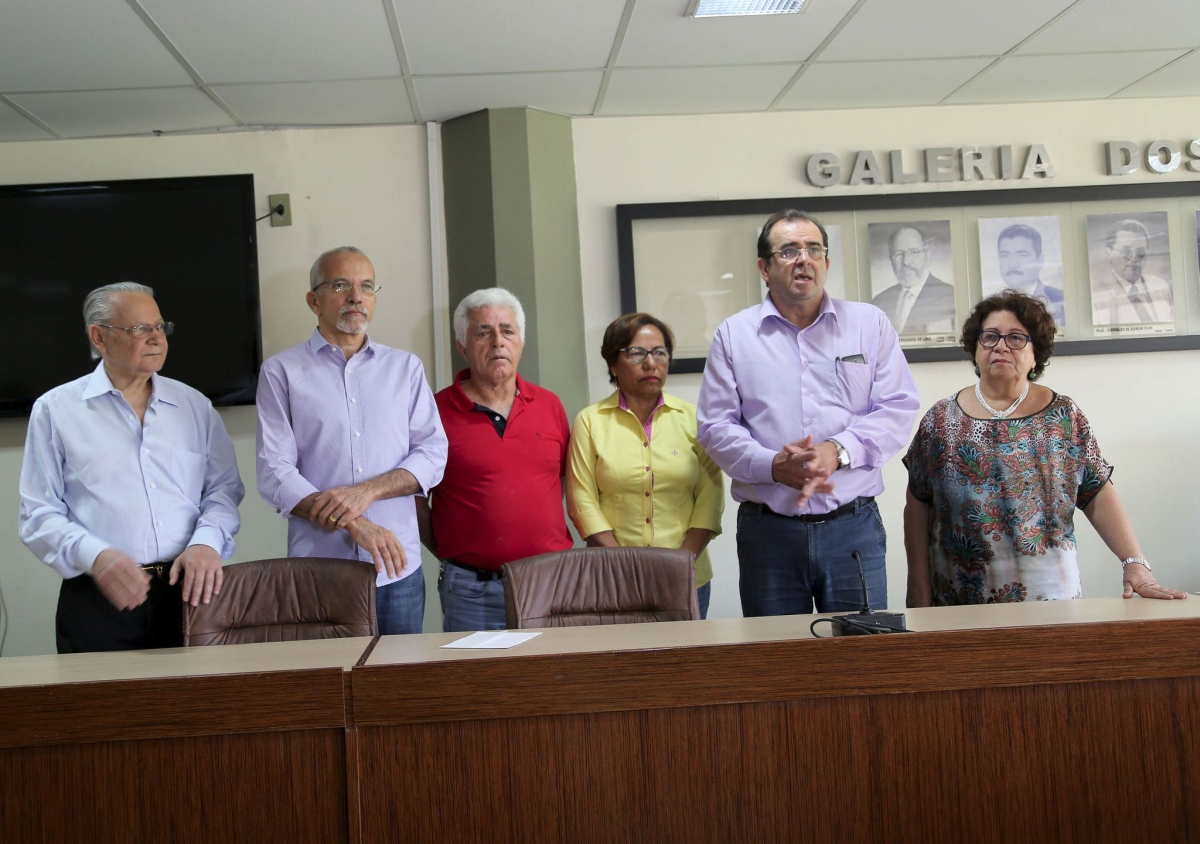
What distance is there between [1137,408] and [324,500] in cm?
355

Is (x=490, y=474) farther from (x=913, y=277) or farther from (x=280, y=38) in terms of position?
(x=913, y=277)

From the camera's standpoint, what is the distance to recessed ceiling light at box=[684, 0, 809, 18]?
9.89ft

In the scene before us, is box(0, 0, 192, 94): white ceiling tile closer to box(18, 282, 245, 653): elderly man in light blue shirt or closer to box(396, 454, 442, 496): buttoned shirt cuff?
box(18, 282, 245, 653): elderly man in light blue shirt

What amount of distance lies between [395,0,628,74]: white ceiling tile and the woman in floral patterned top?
64.2 inches

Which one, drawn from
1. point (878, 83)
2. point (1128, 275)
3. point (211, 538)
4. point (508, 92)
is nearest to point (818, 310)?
point (878, 83)

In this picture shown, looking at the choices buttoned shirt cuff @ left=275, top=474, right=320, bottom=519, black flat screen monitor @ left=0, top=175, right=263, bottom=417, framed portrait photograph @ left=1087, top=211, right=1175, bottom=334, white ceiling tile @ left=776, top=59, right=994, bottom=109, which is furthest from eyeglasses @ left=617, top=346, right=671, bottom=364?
framed portrait photograph @ left=1087, top=211, right=1175, bottom=334

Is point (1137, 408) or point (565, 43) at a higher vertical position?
point (565, 43)

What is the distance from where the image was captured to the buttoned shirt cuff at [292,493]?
249 cm

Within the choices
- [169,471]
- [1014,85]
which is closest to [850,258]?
[1014,85]

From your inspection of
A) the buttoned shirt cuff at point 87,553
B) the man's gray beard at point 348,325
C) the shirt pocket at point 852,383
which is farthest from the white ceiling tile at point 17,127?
the shirt pocket at point 852,383

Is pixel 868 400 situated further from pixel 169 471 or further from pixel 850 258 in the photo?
pixel 169 471

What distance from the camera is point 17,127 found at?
368 centimetres

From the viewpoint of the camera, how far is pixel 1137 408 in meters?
4.03

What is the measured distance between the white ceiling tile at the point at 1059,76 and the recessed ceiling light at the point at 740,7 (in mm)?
1111
